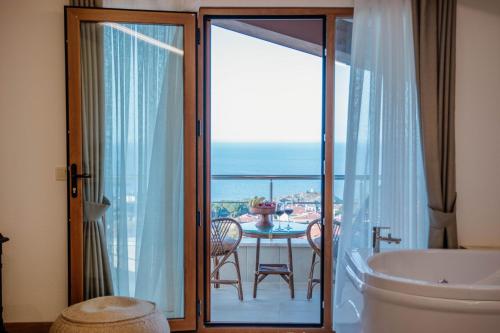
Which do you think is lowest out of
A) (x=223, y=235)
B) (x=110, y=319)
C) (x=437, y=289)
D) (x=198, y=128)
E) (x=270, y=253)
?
A: (x=270, y=253)

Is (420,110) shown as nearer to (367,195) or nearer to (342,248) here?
(367,195)

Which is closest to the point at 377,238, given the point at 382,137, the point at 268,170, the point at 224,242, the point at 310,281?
the point at 382,137

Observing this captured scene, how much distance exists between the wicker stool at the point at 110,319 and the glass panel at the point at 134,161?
390mm

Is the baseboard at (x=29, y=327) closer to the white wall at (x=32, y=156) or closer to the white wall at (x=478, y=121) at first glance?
the white wall at (x=32, y=156)

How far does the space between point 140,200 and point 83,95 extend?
30.4 inches

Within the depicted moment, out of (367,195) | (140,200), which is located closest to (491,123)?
(367,195)

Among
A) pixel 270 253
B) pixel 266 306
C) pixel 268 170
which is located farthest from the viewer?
pixel 268 170

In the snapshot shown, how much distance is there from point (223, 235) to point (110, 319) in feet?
5.85

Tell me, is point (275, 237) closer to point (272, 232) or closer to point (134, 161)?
point (272, 232)

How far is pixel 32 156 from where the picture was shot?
9.94 feet

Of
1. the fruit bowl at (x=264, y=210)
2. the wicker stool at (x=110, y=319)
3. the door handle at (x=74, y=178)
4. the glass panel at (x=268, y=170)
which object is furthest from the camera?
the fruit bowl at (x=264, y=210)

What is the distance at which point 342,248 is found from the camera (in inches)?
119

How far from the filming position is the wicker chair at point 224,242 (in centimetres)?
409

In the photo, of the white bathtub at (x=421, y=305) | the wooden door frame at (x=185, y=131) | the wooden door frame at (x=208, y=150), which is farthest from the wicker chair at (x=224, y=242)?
the white bathtub at (x=421, y=305)
